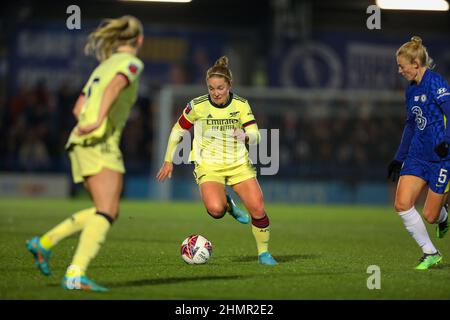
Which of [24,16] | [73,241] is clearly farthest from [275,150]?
[73,241]

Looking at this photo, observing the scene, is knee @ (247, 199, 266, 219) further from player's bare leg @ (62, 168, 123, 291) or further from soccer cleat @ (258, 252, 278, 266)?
player's bare leg @ (62, 168, 123, 291)

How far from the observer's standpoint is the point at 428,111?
8695mm

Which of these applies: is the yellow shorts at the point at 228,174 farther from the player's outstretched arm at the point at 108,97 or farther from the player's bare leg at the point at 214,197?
the player's outstretched arm at the point at 108,97

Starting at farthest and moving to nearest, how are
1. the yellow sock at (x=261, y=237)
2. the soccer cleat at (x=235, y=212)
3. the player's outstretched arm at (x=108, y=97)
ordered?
the soccer cleat at (x=235, y=212)
the yellow sock at (x=261, y=237)
the player's outstretched arm at (x=108, y=97)

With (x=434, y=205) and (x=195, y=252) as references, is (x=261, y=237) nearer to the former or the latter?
(x=195, y=252)

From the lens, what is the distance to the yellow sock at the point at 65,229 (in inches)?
267

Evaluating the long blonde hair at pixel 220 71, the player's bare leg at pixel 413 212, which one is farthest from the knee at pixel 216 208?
the player's bare leg at pixel 413 212

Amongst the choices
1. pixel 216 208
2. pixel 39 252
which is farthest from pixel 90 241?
pixel 216 208

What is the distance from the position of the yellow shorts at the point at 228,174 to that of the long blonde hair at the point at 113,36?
266cm

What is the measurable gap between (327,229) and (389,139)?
1110 centimetres

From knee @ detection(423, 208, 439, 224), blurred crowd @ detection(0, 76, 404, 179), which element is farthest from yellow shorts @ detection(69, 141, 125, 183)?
blurred crowd @ detection(0, 76, 404, 179)

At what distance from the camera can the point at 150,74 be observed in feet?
88.9

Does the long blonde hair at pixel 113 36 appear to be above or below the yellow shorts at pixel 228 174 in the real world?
above
